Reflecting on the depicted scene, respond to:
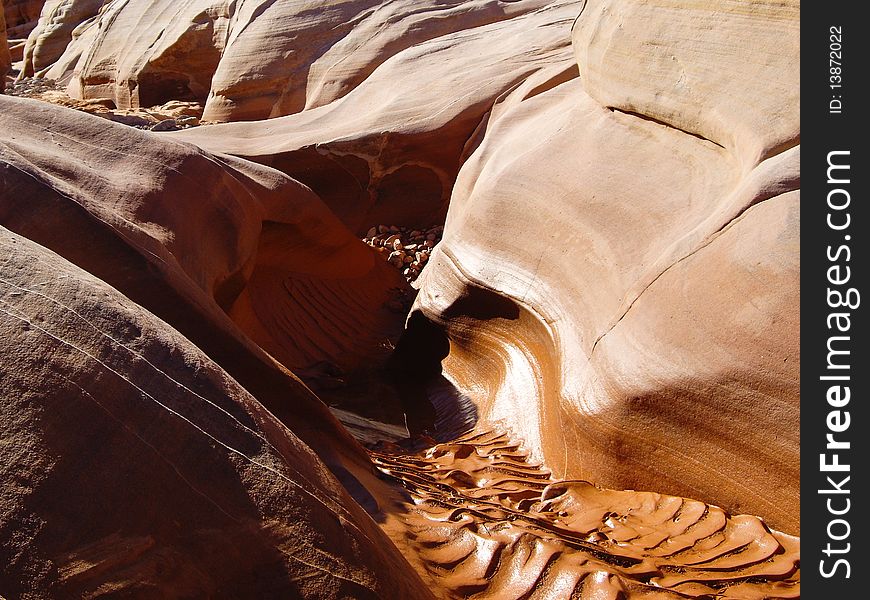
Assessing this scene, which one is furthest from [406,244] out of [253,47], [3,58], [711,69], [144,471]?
[3,58]

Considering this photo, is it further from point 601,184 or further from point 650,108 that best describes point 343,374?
point 650,108

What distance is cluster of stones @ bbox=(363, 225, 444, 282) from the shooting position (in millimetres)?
6152

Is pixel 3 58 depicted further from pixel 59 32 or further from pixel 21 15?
pixel 21 15

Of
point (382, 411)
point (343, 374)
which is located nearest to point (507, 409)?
point (382, 411)

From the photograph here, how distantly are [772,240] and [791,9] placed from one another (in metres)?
1.05

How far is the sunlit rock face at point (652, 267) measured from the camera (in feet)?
9.78

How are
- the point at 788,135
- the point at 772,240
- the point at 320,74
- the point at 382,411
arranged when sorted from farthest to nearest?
the point at 320,74
the point at 382,411
the point at 788,135
the point at 772,240

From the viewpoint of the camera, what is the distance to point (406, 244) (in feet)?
20.8

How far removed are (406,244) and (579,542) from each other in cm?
384

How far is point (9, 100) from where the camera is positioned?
3.87 metres

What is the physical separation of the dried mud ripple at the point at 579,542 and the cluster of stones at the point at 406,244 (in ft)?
9.31

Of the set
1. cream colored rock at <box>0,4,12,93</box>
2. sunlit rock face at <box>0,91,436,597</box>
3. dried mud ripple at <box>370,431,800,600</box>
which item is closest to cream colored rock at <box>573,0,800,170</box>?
dried mud ripple at <box>370,431,800,600</box>

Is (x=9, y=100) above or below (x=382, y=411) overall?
above

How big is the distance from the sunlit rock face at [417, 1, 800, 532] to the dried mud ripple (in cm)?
15
